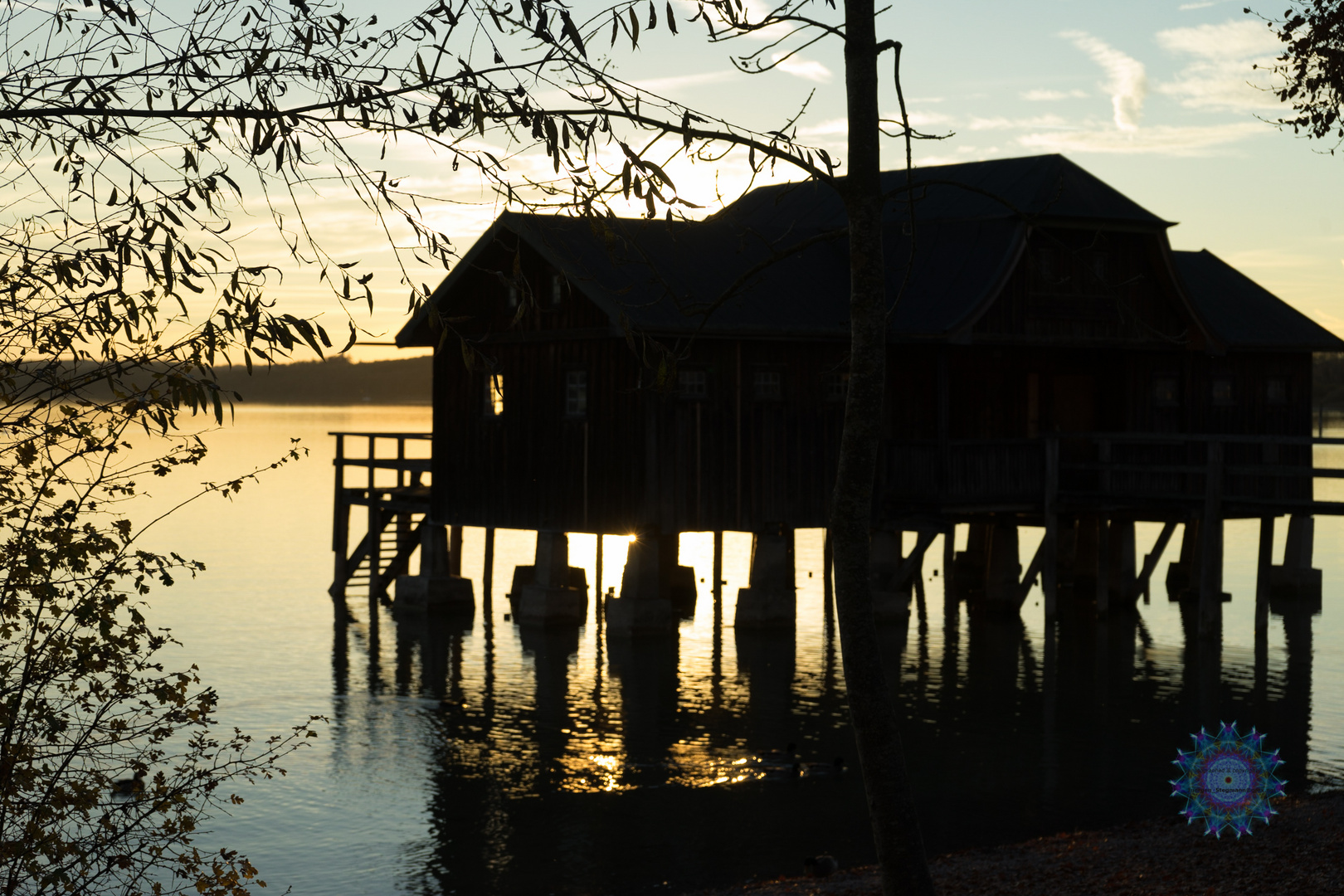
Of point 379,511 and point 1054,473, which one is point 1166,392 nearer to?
point 1054,473

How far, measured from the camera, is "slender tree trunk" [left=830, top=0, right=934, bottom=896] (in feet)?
32.7

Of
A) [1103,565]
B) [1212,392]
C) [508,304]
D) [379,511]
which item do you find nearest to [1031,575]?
[1103,565]

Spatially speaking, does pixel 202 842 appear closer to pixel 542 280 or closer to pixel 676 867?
pixel 676 867

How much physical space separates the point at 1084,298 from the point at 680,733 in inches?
529

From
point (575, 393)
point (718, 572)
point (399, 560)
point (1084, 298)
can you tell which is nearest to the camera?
point (575, 393)

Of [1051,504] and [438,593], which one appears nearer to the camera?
[1051,504]

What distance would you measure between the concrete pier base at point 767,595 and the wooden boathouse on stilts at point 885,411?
2.0 inches

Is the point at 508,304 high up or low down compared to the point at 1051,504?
up

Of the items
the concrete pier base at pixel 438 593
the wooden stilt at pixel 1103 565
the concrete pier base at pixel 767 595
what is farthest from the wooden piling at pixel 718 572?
the wooden stilt at pixel 1103 565

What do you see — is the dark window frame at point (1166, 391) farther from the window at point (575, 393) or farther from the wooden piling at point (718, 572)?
the window at point (575, 393)

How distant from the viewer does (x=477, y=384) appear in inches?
1226

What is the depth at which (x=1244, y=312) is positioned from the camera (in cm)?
3619

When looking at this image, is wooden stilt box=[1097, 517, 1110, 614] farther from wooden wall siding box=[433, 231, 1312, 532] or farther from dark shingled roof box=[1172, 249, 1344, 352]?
dark shingled roof box=[1172, 249, 1344, 352]

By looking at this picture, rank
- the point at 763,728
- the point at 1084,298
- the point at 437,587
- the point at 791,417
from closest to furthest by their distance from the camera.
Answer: the point at 763,728 < the point at 791,417 < the point at 1084,298 < the point at 437,587
